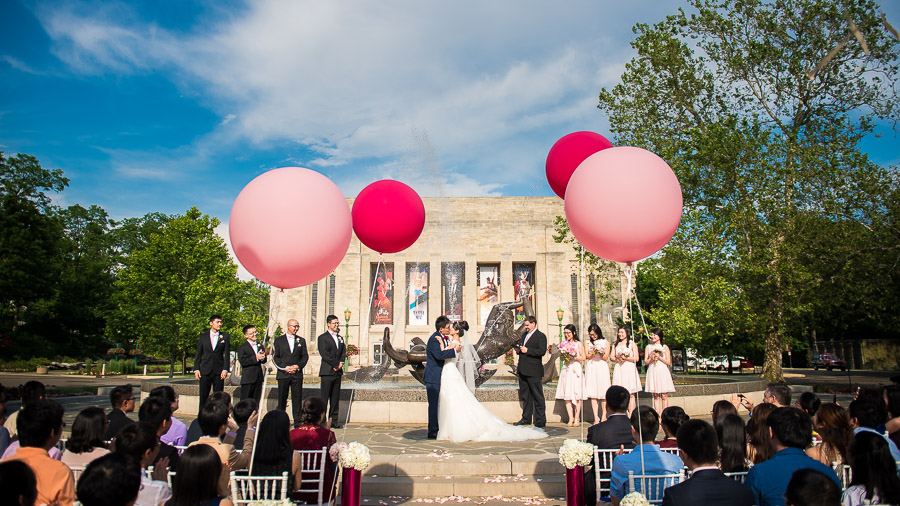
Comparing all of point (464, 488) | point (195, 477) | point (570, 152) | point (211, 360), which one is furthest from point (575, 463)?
point (211, 360)

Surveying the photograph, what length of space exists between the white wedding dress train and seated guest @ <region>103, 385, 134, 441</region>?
185 inches

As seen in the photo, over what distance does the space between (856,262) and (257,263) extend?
25.8 meters

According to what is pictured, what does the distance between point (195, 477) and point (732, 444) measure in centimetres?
404

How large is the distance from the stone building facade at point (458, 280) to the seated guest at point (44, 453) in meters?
41.6

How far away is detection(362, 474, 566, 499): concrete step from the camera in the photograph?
6.72 m

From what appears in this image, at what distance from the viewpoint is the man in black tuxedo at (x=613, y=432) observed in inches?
210


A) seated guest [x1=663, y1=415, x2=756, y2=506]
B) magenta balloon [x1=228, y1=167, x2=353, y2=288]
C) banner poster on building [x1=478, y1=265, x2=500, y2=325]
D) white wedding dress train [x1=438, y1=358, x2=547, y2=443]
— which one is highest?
banner poster on building [x1=478, y1=265, x2=500, y2=325]

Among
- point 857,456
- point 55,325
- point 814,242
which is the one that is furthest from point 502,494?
point 55,325

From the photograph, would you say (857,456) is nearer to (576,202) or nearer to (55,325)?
(576,202)

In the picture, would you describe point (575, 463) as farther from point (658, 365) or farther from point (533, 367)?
point (658, 365)

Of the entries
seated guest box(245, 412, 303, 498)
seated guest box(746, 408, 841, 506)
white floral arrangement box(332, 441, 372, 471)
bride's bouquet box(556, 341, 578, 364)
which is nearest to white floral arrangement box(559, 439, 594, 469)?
seated guest box(746, 408, 841, 506)

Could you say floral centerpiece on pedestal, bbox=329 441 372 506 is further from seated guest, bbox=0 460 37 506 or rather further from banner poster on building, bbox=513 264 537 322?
banner poster on building, bbox=513 264 537 322

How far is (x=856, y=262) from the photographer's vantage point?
912 inches

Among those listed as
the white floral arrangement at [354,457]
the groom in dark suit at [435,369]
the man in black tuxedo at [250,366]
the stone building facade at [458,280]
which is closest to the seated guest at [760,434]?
the white floral arrangement at [354,457]
